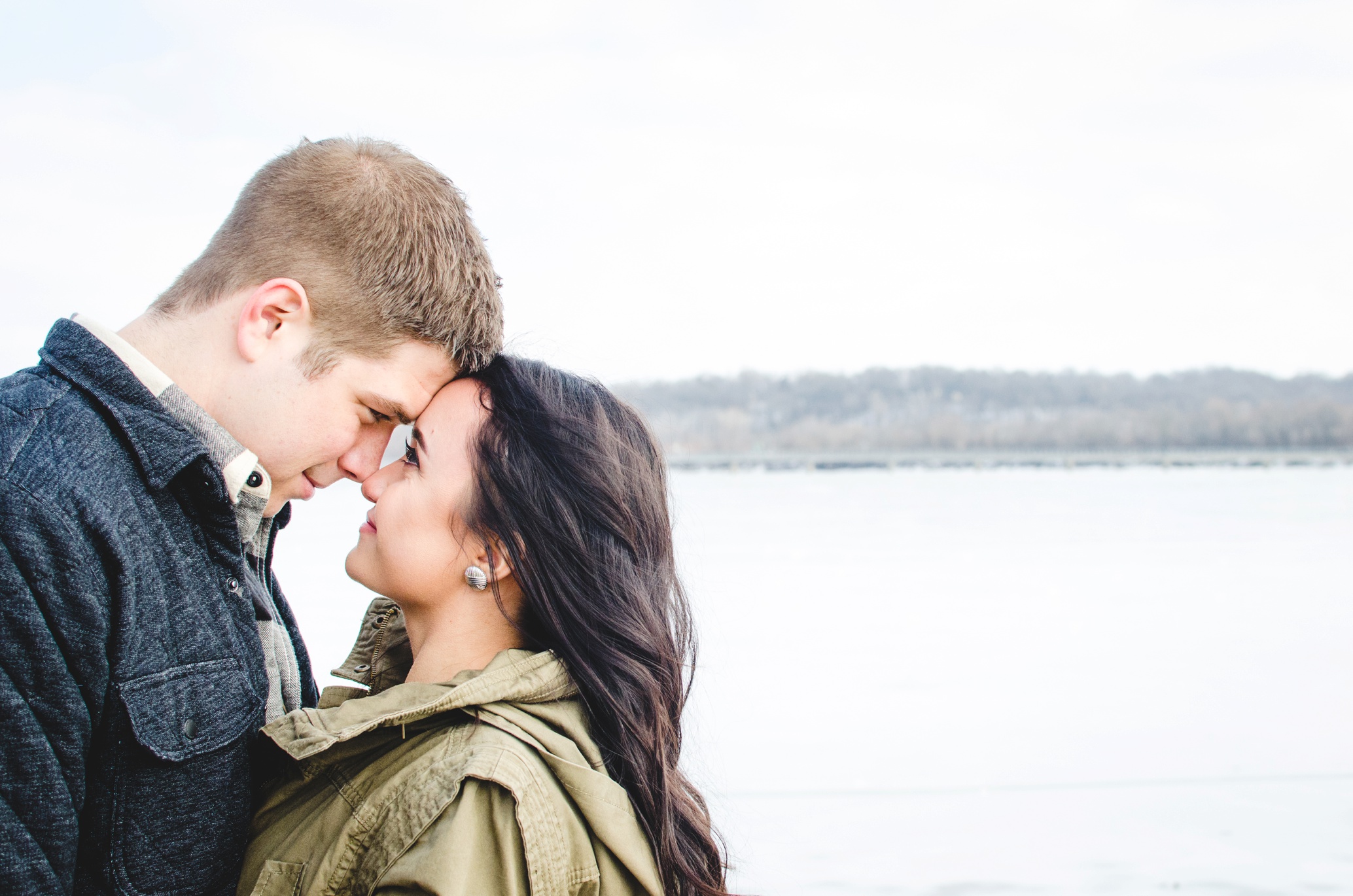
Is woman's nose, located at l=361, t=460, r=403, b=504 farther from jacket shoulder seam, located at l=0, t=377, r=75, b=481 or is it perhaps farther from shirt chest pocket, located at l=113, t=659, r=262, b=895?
jacket shoulder seam, located at l=0, t=377, r=75, b=481

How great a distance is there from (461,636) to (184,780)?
50 cm

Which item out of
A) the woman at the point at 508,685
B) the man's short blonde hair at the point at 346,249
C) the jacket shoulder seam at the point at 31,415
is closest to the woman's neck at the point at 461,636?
the woman at the point at 508,685

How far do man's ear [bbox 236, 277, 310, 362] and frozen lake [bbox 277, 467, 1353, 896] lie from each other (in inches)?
34.6

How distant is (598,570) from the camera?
1664 millimetres

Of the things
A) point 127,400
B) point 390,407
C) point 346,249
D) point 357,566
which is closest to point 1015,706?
point 357,566

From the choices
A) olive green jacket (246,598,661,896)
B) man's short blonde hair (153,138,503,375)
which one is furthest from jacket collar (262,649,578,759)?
man's short blonde hair (153,138,503,375)

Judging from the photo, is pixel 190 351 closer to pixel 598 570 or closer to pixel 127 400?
pixel 127 400

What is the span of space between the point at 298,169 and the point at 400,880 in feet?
3.22

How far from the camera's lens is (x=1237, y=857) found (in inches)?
150

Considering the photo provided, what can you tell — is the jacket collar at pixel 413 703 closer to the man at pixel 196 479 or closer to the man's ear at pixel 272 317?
the man at pixel 196 479

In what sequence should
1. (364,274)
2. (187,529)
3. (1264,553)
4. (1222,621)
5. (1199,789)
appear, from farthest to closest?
(1264,553), (1222,621), (1199,789), (364,274), (187,529)

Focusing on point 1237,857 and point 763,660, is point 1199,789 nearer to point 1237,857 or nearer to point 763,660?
point 1237,857

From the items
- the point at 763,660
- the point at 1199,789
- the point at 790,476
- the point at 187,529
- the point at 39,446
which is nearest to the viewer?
the point at 39,446

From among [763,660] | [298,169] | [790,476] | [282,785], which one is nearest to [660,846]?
[282,785]
